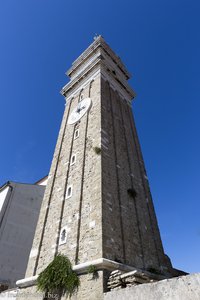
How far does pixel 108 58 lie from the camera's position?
21.6 meters

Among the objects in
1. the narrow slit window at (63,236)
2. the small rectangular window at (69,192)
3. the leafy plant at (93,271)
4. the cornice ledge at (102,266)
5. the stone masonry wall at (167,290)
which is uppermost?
the small rectangular window at (69,192)

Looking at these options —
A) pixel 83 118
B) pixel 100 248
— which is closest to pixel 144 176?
pixel 83 118

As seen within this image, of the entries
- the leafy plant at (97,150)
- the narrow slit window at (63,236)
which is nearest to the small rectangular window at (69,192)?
the narrow slit window at (63,236)

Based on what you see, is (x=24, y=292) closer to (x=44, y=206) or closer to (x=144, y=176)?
(x=44, y=206)

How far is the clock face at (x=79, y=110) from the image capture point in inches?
633

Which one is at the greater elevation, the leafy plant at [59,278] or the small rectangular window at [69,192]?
the small rectangular window at [69,192]

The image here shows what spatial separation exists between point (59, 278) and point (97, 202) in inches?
122

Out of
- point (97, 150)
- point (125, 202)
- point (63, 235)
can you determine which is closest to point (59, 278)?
point (63, 235)

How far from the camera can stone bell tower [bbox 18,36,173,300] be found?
28.9 ft

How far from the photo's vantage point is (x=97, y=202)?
Result: 9797 mm

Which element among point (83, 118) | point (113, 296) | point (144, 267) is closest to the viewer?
point (113, 296)

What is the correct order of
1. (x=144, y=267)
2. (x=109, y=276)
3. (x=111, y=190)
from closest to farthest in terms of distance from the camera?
(x=109, y=276) < (x=144, y=267) < (x=111, y=190)

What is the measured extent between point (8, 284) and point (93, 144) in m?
9.42

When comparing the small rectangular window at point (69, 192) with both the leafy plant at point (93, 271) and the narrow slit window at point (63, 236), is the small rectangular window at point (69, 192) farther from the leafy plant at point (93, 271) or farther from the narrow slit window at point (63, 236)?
the leafy plant at point (93, 271)
